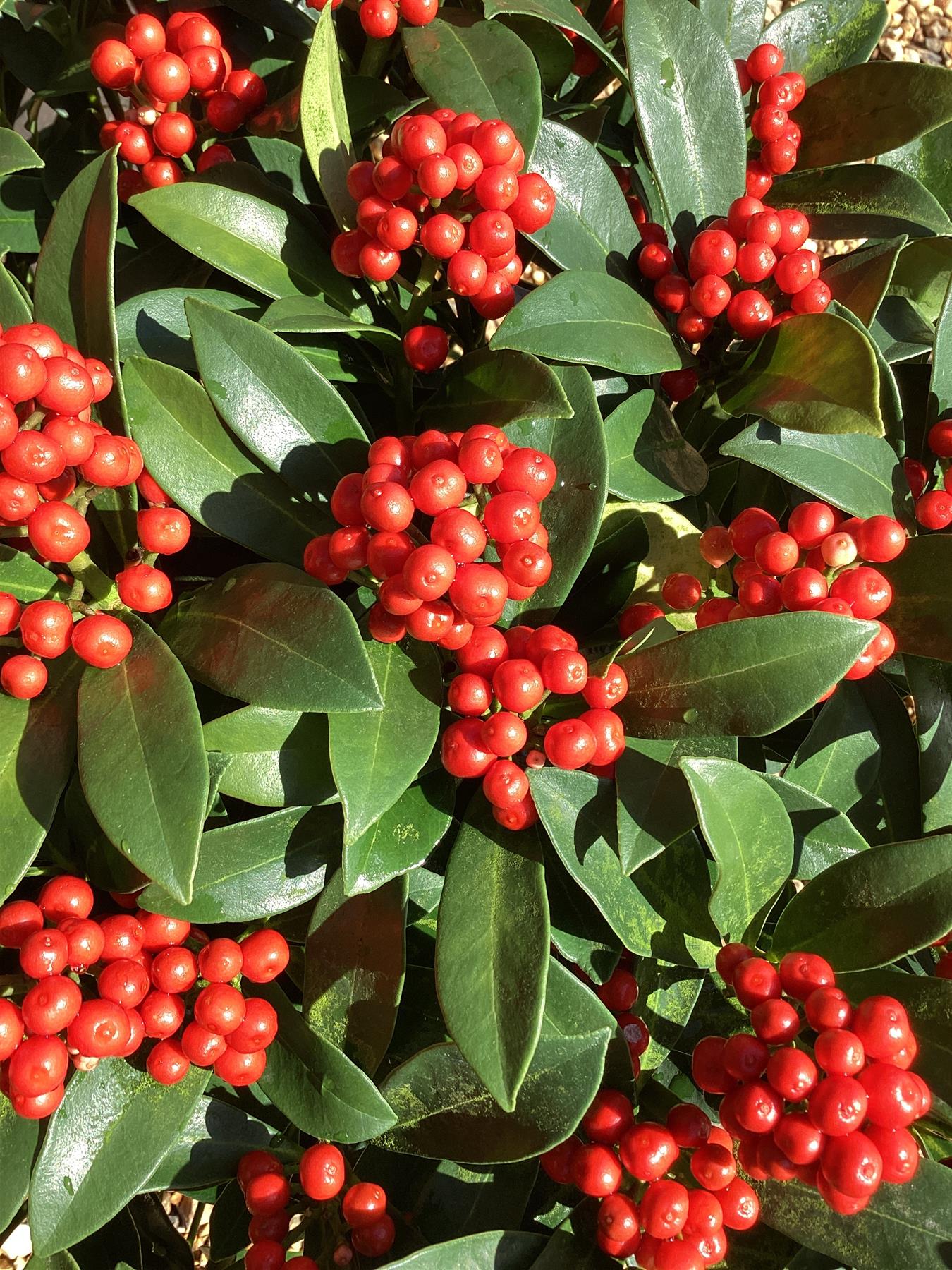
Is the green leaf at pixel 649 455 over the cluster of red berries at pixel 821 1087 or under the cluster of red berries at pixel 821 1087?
over

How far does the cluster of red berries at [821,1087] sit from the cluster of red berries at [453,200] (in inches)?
34.5

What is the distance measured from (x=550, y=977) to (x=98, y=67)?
52.0 inches

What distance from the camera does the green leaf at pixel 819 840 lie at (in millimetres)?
1295

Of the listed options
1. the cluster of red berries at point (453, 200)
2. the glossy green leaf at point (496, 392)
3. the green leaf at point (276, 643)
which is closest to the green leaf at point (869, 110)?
the cluster of red berries at point (453, 200)

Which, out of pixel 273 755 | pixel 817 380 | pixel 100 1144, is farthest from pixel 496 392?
pixel 100 1144

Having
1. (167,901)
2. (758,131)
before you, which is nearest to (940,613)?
(758,131)

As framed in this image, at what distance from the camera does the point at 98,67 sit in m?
1.33

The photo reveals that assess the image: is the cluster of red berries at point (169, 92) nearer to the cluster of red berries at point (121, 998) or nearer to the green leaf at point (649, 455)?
the green leaf at point (649, 455)

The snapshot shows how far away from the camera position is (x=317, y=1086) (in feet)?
3.89

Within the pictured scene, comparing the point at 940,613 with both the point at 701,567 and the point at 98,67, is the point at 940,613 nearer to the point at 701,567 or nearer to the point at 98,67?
the point at 701,567

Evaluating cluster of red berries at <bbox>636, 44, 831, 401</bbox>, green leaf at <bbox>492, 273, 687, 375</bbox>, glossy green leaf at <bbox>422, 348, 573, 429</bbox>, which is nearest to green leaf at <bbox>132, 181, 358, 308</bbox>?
glossy green leaf at <bbox>422, 348, 573, 429</bbox>

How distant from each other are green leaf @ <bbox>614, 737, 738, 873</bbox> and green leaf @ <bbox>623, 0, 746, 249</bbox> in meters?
0.72

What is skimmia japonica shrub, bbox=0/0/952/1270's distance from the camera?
1.02 metres

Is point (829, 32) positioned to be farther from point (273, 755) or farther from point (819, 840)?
point (273, 755)
